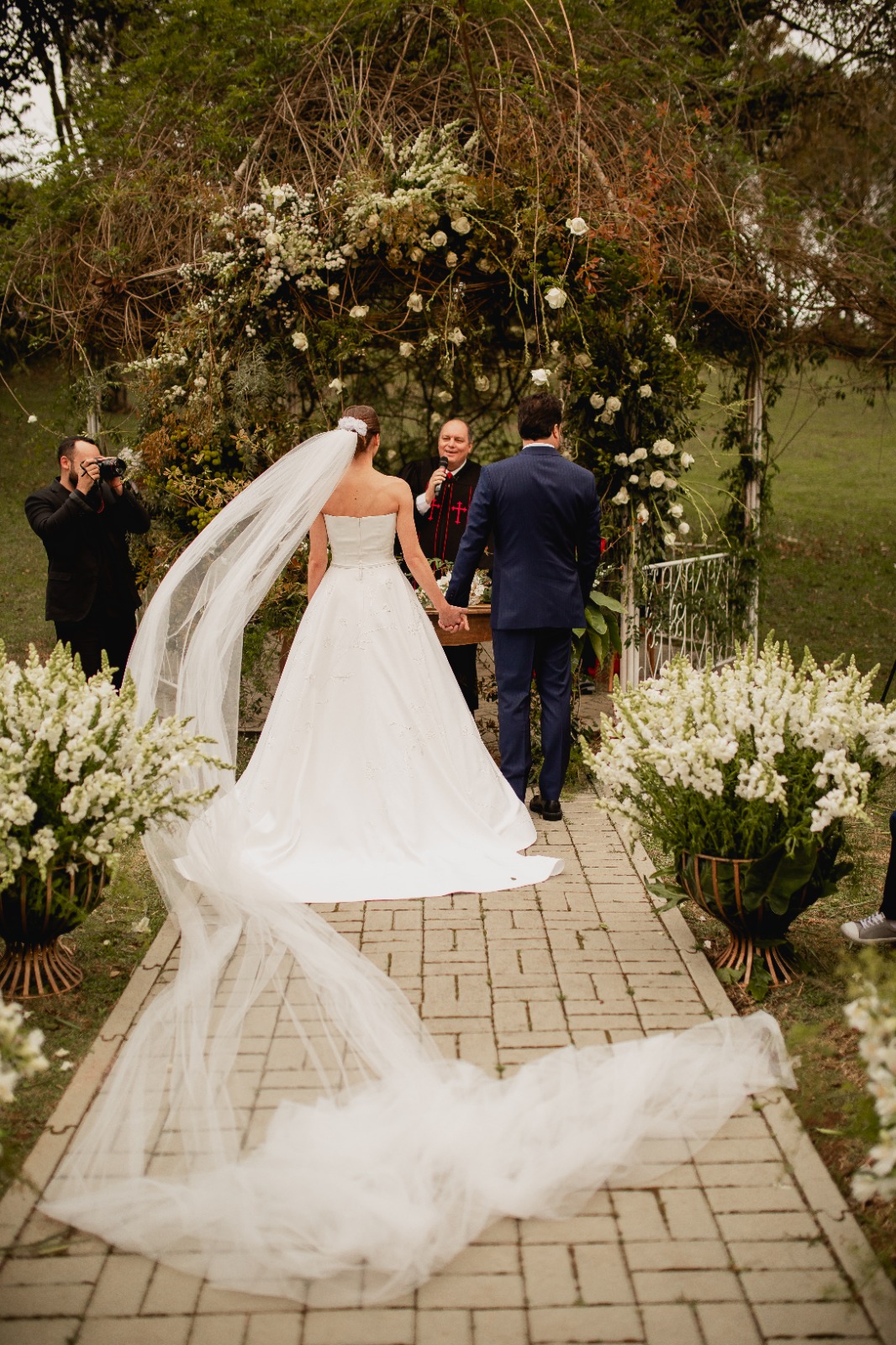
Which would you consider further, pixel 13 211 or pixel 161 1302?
pixel 13 211

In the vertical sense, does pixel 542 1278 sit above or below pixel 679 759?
below

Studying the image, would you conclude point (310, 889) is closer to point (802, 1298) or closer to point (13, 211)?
point (802, 1298)

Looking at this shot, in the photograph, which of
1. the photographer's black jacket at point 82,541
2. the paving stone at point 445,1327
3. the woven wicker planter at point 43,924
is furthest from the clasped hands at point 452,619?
the paving stone at point 445,1327

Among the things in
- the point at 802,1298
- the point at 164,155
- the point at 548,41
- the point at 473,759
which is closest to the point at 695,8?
the point at 548,41

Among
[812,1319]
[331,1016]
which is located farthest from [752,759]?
[812,1319]

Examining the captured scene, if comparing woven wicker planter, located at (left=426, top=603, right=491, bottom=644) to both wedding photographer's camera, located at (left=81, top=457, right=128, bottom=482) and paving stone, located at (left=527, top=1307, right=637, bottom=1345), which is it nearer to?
wedding photographer's camera, located at (left=81, top=457, right=128, bottom=482)

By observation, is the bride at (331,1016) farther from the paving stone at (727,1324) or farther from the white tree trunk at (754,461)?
the white tree trunk at (754,461)

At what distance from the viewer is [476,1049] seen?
3945 mm

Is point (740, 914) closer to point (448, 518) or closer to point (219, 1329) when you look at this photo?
point (219, 1329)

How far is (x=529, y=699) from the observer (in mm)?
6480

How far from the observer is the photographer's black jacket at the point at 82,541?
6684 millimetres

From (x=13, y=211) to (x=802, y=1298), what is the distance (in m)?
8.16

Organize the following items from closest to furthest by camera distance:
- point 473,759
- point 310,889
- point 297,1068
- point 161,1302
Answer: point 161,1302 → point 297,1068 → point 310,889 → point 473,759

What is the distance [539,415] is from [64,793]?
3.25 metres
